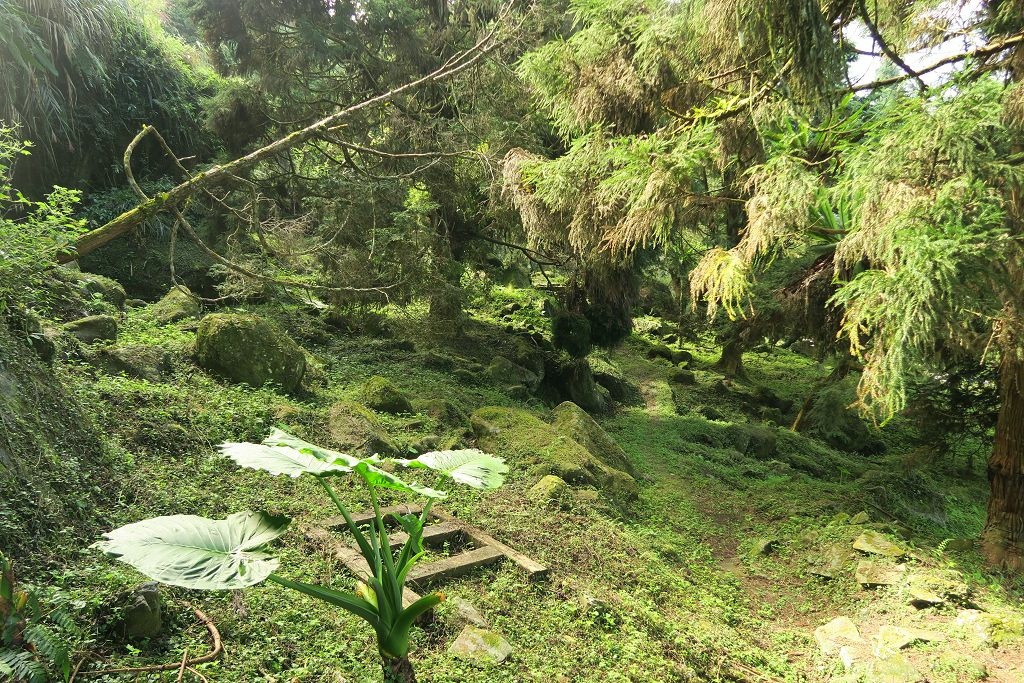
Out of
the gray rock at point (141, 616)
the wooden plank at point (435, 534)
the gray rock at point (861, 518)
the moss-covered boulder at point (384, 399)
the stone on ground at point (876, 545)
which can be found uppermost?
the moss-covered boulder at point (384, 399)

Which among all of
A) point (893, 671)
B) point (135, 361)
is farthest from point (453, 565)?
point (135, 361)

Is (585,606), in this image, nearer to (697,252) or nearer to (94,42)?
(697,252)

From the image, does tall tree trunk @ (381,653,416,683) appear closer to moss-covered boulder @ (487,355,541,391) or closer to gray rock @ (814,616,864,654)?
gray rock @ (814,616,864,654)

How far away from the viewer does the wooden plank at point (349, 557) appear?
141 inches

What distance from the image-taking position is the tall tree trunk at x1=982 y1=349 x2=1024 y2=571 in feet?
16.5

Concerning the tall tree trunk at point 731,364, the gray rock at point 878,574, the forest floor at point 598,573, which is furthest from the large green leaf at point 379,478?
the tall tree trunk at point 731,364

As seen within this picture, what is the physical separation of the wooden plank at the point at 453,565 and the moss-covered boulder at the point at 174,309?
5.88m

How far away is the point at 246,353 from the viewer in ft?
21.8

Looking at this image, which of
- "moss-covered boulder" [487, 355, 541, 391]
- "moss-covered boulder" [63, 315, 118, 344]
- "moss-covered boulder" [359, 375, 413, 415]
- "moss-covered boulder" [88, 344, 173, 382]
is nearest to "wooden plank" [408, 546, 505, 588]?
"moss-covered boulder" [359, 375, 413, 415]

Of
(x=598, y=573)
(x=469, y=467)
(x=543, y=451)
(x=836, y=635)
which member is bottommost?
(x=836, y=635)

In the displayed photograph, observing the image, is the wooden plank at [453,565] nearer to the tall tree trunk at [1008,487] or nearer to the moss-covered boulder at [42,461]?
the moss-covered boulder at [42,461]

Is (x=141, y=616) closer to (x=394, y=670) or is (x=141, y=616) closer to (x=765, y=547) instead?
(x=394, y=670)

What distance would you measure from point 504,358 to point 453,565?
21.6 feet

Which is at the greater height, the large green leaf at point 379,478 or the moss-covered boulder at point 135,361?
the moss-covered boulder at point 135,361
